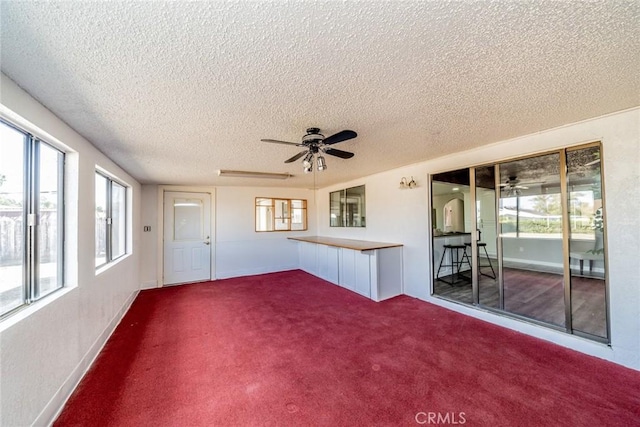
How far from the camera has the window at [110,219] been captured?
302cm

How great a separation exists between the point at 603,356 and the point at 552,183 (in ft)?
7.10

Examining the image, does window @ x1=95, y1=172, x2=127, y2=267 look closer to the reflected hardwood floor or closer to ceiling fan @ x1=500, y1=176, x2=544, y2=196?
the reflected hardwood floor

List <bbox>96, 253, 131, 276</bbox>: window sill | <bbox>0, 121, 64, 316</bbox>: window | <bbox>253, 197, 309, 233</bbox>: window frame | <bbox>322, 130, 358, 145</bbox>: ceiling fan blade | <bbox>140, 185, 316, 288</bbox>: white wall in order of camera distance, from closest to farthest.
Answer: <bbox>0, 121, 64, 316</bbox>: window → <bbox>322, 130, 358, 145</bbox>: ceiling fan blade → <bbox>96, 253, 131, 276</bbox>: window sill → <bbox>140, 185, 316, 288</bbox>: white wall → <bbox>253, 197, 309, 233</bbox>: window frame

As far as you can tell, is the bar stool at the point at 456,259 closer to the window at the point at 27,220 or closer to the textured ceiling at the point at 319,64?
the textured ceiling at the point at 319,64

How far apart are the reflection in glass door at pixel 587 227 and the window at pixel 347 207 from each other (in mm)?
3221

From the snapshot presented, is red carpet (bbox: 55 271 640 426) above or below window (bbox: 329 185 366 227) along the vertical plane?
below

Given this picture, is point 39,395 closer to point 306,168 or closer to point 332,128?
point 306,168

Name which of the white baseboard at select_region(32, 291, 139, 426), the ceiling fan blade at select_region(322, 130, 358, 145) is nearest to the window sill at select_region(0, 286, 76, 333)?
the white baseboard at select_region(32, 291, 139, 426)

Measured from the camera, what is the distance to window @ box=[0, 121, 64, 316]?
154 centimetres

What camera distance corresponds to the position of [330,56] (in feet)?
4.42

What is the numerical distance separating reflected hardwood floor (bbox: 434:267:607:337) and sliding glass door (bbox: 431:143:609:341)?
1 cm

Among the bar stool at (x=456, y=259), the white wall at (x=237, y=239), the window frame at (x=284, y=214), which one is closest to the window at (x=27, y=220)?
the white wall at (x=237, y=239)

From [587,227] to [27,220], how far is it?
5.04 meters

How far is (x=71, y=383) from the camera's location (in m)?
1.97
